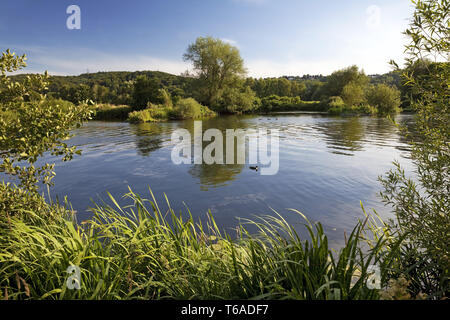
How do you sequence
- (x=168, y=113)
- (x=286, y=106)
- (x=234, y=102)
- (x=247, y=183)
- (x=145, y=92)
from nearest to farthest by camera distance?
(x=247, y=183), (x=168, y=113), (x=145, y=92), (x=234, y=102), (x=286, y=106)

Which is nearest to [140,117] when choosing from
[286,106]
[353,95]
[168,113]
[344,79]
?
[168,113]

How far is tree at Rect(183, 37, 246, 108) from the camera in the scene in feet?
144

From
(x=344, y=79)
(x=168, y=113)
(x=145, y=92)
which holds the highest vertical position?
(x=344, y=79)

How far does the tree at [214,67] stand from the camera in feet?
144

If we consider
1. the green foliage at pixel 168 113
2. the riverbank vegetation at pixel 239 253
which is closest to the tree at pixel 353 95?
the green foliage at pixel 168 113

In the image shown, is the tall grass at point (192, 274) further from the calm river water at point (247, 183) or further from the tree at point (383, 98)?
the tree at point (383, 98)

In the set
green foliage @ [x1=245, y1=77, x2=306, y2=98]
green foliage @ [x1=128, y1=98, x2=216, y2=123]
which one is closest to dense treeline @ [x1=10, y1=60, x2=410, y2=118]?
green foliage @ [x1=128, y1=98, x2=216, y2=123]

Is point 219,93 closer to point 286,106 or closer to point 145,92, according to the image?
point 145,92

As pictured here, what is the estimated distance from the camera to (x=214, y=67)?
45156 millimetres

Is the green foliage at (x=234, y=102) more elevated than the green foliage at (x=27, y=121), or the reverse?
the green foliage at (x=234, y=102)

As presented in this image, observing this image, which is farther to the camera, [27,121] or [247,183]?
[247,183]

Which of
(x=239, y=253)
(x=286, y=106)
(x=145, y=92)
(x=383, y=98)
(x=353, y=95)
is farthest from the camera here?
(x=286, y=106)
